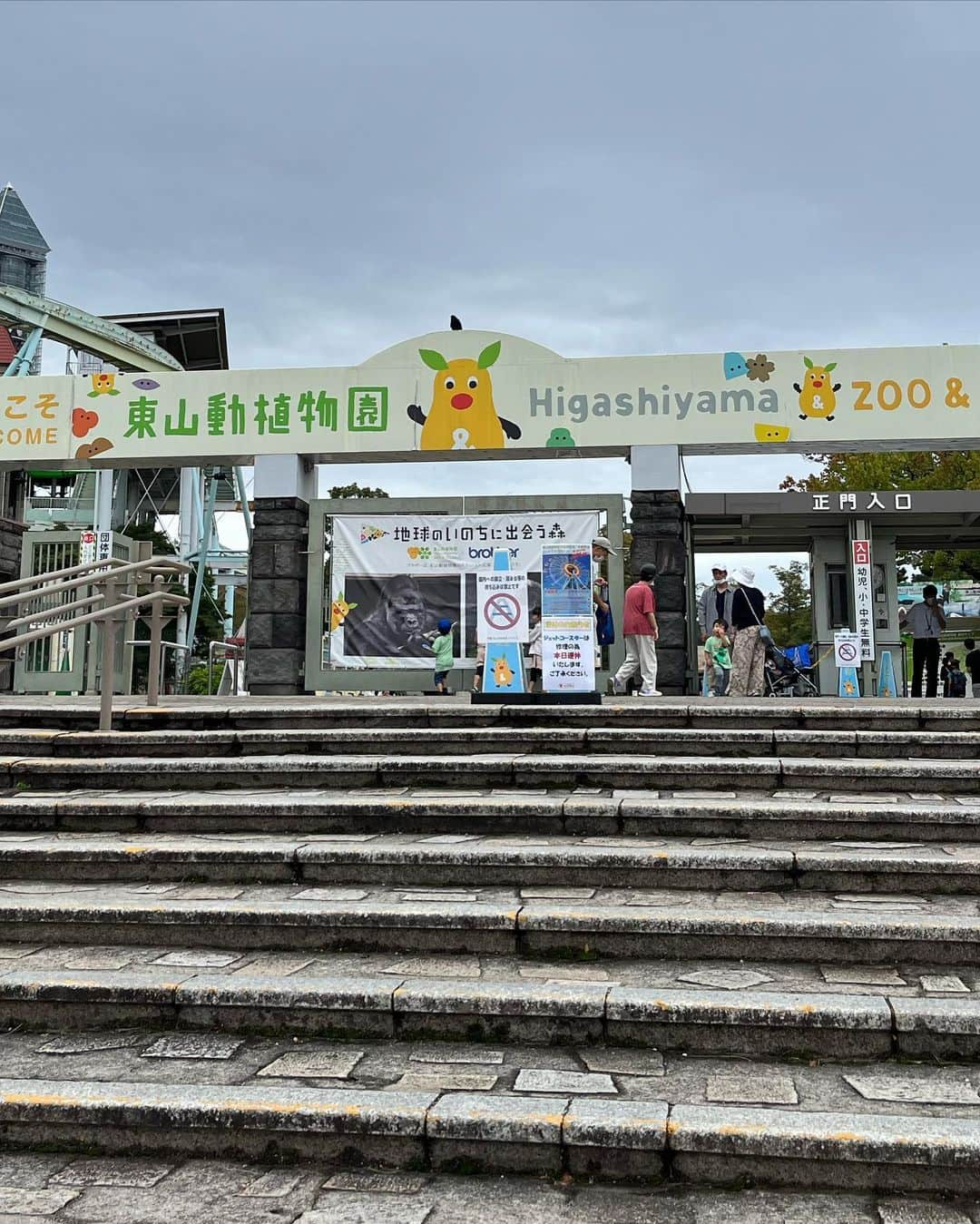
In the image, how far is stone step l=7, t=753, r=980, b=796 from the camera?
259 inches

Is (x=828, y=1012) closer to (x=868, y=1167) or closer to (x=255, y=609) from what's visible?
(x=868, y=1167)

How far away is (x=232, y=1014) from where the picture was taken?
438 centimetres

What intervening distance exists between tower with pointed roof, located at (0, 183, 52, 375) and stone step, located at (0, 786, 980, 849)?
114 m

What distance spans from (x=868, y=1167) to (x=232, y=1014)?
235cm

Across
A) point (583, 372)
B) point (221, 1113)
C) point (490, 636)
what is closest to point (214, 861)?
point (221, 1113)

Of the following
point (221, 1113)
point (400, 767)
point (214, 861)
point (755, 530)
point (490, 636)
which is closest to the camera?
point (221, 1113)

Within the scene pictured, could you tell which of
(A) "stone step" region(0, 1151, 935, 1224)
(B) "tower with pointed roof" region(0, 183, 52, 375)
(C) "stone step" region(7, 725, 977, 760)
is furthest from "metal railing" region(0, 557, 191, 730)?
(B) "tower with pointed roof" region(0, 183, 52, 375)

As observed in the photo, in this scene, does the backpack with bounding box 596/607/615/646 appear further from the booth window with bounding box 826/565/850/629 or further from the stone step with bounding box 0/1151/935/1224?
the stone step with bounding box 0/1151/935/1224

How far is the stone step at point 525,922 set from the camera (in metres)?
4.62

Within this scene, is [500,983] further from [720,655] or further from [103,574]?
[720,655]

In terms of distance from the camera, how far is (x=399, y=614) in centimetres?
1415

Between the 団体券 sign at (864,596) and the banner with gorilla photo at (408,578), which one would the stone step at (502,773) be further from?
the 団体券 sign at (864,596)

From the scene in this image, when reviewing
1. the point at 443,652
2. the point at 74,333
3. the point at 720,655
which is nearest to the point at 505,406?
the point at 443,652

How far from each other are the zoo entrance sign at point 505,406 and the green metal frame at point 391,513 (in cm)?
77
